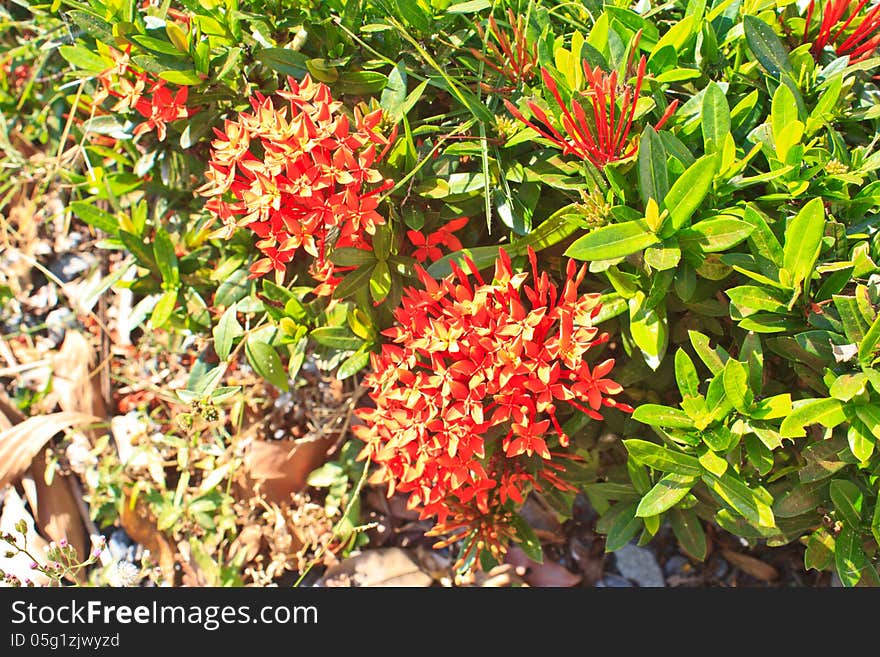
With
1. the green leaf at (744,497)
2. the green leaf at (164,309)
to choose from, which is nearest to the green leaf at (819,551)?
the green leaf at (744,497)

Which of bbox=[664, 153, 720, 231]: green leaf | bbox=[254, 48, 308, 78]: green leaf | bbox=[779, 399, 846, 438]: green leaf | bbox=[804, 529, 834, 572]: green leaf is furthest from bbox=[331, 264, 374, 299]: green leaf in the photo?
bbox=[804, 529, 834, 572]: green leaf

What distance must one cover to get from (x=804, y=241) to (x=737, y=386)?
0.90 ft

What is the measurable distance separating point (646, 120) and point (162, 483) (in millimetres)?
1806

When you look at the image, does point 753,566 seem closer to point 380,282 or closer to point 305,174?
point 380,282

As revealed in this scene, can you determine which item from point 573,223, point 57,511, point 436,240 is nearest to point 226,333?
point 436,240

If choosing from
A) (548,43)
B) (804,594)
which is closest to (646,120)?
(548,43)

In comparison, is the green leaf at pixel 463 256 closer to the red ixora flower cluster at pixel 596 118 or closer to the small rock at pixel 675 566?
the red ixora flower cluster at pixel 596 118

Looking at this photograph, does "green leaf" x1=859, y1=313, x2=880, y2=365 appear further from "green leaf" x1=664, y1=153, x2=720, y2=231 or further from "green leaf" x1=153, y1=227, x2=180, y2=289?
"green leaf" x1=153, y1=227, x2=180, y2=289

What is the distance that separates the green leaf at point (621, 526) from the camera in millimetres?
1754

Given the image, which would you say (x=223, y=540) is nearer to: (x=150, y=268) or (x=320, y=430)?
(x=320, y=430)

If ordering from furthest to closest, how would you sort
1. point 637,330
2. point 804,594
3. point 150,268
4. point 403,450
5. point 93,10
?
point 150,268 < point 804,594 < point 93,10 < point 403,450 < point 637,330

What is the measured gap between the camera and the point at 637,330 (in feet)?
4.81

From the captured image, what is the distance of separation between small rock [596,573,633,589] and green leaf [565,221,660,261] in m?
1.31

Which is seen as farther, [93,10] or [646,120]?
[93,10]
